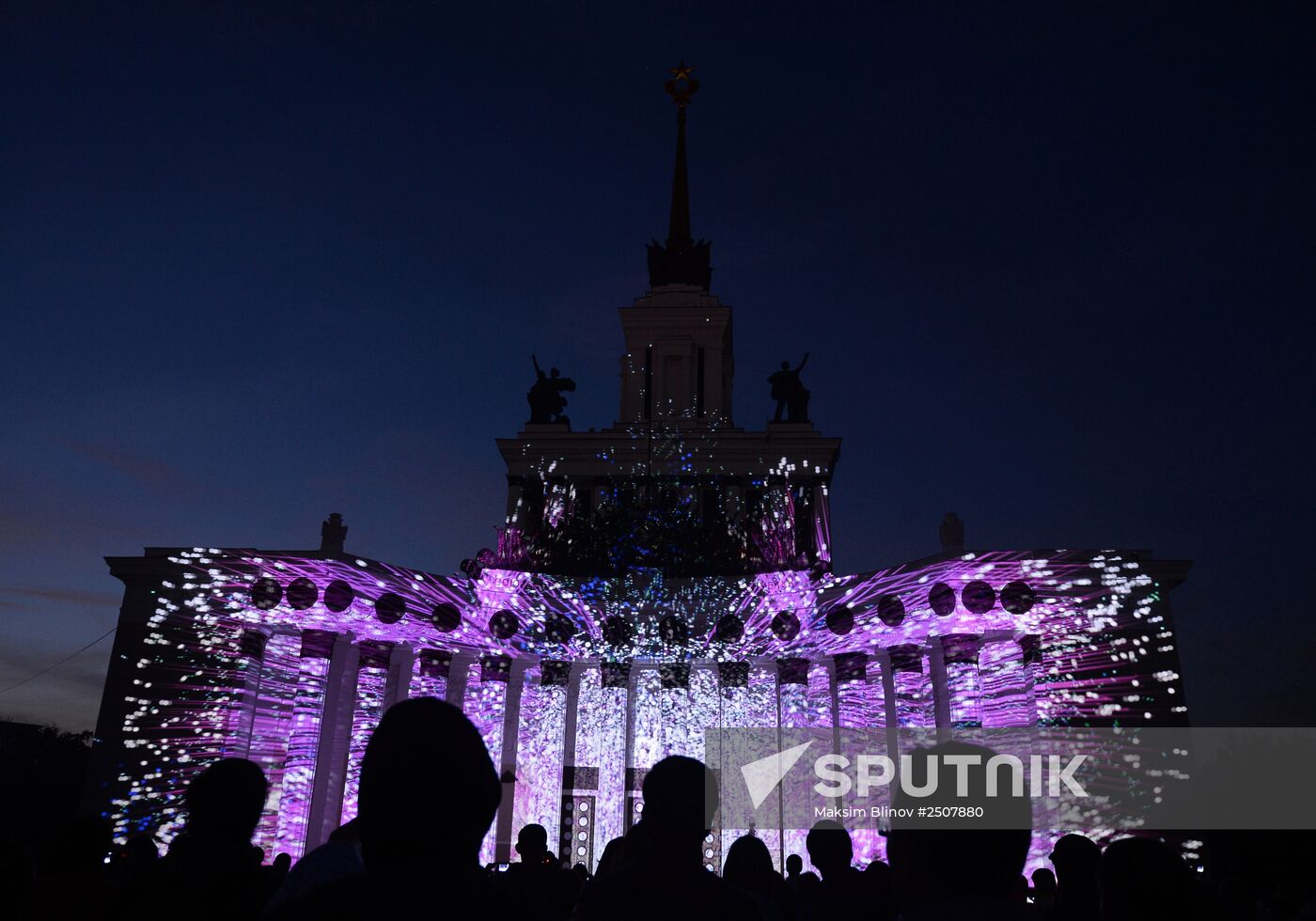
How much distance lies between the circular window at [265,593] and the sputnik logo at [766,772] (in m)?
7.32

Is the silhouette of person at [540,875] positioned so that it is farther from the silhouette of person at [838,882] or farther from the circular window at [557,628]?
the circular window at [557,628]

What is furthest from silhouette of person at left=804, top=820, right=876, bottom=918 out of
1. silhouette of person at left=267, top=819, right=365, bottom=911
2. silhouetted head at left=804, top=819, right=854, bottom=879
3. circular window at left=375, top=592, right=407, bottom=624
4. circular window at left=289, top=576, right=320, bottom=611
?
circular window at left=289, top=576, right=320, bottom=611

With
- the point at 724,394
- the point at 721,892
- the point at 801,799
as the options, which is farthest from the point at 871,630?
the point at 724,394

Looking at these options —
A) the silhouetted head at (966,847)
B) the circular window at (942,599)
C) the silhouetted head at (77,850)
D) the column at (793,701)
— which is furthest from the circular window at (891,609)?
the silhouetted head at (77,850)

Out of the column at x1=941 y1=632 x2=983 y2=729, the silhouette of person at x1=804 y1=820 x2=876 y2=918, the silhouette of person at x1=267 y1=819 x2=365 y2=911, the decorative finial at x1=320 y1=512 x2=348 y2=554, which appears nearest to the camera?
the silhouette of person at x1=267 y1=819 x2=365 y2=911

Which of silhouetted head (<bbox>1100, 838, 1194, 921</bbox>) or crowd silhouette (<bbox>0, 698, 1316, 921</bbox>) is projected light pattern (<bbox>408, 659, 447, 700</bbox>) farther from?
silhouetted head (<bbox>1100, 838, 1194, 921</bbox>)

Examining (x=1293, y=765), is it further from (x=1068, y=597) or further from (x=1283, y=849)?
(x=1068, y=597)

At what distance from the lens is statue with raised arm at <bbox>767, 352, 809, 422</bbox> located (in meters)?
34.6

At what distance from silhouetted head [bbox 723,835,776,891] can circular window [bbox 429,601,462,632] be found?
8784mm

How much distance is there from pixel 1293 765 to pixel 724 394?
2604 cm

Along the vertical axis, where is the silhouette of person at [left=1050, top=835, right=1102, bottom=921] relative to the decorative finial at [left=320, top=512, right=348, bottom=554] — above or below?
below

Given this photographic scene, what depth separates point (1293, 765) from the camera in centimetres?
1959

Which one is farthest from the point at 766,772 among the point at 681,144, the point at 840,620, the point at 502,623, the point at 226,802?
the point at 681,144

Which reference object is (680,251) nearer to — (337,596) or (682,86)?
(682,86)
